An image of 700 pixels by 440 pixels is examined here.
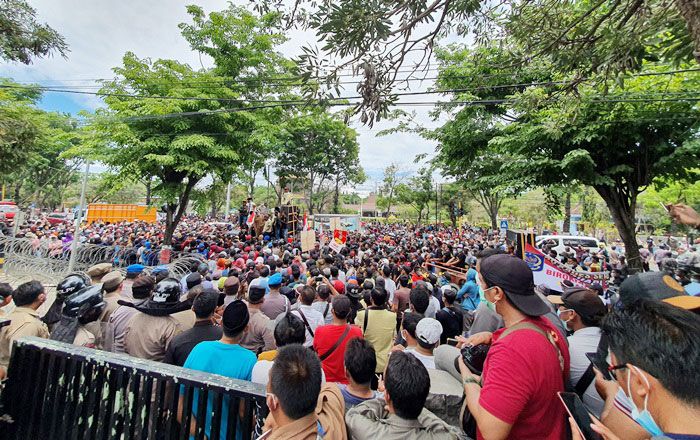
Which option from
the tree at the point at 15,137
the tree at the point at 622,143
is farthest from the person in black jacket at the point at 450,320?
the tree at the point at 15,137

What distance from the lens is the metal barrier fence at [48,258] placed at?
1017 centimetres

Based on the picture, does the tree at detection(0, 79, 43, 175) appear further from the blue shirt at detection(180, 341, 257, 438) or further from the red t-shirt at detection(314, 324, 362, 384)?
the red t-shirt at detection(314, 324, 362, 384)

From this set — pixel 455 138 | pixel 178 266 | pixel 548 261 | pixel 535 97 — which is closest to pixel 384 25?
pixel 535 97

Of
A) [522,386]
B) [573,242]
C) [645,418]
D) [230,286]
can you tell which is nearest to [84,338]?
[230,286]

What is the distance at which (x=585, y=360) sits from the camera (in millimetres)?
2021


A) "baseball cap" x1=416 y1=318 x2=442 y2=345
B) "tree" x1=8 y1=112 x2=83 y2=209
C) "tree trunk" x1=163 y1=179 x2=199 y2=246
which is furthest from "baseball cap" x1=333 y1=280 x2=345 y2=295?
"tree" x1=8 y1=112 x2=83 y2=209

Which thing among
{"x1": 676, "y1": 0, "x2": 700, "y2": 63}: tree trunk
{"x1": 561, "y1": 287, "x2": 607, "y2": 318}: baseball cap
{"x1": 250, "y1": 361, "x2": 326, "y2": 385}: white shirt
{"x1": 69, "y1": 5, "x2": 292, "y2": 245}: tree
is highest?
{"x1": 69, "y1": 5, "x2": 292, "y2": 245}: tree

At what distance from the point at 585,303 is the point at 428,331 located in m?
1.24

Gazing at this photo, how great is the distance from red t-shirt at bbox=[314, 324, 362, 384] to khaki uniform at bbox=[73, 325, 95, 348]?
79.9 inches

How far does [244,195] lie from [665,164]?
1891 inches

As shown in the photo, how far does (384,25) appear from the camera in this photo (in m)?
2.93

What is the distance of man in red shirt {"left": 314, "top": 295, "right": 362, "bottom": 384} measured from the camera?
2820 mm

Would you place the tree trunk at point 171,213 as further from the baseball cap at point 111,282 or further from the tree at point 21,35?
the baseball cap at point 111,282

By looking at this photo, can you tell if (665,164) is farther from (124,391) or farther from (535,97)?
(124,391)
